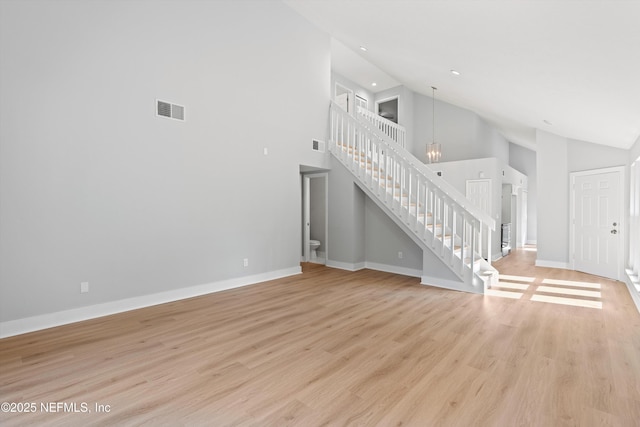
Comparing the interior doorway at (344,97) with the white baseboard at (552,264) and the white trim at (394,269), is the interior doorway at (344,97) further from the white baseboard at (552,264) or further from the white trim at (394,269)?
the white baseboard at (552,264)

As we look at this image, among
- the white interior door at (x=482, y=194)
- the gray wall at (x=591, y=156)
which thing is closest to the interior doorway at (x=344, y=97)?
the white interior door at (x=482, y=194)

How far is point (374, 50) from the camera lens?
21.5ft

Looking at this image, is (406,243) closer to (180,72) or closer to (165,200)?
(165,200)

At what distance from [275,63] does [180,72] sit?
1910 mm

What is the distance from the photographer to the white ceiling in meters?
2.47

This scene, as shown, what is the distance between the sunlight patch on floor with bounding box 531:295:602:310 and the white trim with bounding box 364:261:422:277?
192 centimetres

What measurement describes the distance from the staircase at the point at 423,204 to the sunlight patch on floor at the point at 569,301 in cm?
72

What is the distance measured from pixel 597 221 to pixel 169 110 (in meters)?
8.07

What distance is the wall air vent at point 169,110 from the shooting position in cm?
414

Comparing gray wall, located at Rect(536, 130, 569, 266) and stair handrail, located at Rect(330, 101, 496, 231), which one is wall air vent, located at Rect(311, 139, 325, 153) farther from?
gray wall, located at Rect(536, 130, 569, 266)

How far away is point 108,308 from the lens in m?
3.70

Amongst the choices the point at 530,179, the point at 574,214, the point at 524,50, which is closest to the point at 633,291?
the point at 574,214

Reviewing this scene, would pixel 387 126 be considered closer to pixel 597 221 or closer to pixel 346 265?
pixel 346 265

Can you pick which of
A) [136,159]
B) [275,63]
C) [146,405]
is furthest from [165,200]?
[275,63]
